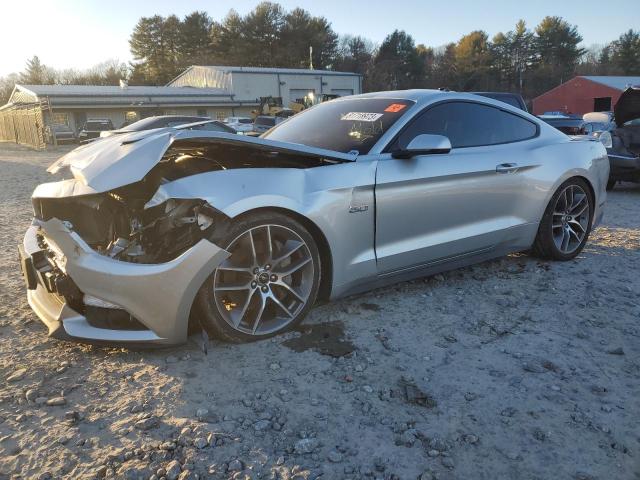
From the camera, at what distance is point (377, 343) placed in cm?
298

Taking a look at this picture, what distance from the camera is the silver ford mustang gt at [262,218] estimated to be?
2.63 m

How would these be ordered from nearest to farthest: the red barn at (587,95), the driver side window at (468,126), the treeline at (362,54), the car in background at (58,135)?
the driver side window at (468,126)
the car in background at (58,135)
the red barn at (587,95)
the treeline at (362,54)

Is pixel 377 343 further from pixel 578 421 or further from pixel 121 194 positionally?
pixel 121 194

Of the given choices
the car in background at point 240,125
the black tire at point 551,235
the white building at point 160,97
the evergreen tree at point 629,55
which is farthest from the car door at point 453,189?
the evergreen tree at point 629,55

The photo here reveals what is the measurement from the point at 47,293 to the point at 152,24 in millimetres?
74127

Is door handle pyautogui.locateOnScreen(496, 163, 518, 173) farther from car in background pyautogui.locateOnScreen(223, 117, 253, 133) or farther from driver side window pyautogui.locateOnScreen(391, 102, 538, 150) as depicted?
car in background pyautogui.locateOnScreen(223, 117, 253, 133)

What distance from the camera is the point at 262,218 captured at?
2.79 metres

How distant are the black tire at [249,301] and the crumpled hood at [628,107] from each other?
7679mm

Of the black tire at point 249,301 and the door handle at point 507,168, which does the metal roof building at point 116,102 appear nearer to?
the door handle at point 507,168

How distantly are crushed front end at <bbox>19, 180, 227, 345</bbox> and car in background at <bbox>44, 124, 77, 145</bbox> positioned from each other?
31.2 meters

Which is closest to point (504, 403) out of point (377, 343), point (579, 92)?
point (377, 343)

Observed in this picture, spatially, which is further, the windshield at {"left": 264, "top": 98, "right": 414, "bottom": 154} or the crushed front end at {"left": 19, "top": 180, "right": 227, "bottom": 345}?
the windshield at {"left": 264, "top": 98, "right": 414, "bottom": 154}

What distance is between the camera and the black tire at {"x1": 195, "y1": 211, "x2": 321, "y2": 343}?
8.84 ft

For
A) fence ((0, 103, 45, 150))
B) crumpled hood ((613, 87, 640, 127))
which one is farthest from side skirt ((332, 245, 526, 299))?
fence ((0, 103, 45, 150))
